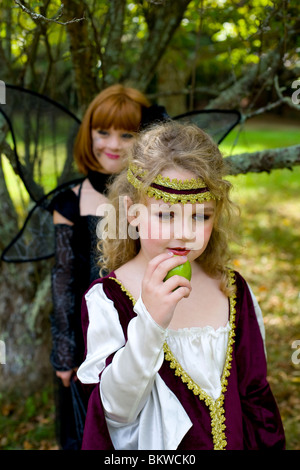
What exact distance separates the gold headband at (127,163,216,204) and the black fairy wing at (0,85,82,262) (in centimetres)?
117

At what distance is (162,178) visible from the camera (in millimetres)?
1623

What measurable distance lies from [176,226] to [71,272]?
3.49 feet

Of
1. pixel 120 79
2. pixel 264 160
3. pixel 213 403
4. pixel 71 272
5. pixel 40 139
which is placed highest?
pixel 120 79

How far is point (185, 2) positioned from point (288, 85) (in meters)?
0.85

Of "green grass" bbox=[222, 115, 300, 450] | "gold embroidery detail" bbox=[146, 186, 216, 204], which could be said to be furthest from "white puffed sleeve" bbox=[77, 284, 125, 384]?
"green grass" bbox=[222, 115, 300, 450]

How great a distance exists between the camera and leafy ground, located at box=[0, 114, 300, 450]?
3.38 meters

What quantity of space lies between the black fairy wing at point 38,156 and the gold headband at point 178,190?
1.17 metres

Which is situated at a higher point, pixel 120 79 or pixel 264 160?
pixel 120 79

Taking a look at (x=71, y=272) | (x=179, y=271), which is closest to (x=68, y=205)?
(x=71, y=272)

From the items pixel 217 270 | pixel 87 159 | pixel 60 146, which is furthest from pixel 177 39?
pixel 217 270

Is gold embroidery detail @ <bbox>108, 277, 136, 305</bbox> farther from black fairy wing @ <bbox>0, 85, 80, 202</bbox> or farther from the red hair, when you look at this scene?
black fairy wing @ <bbox>0, 85, 80, 202</bbox>

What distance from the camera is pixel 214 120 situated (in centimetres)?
276

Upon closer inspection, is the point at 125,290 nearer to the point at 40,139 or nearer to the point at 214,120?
the point at 214,120
